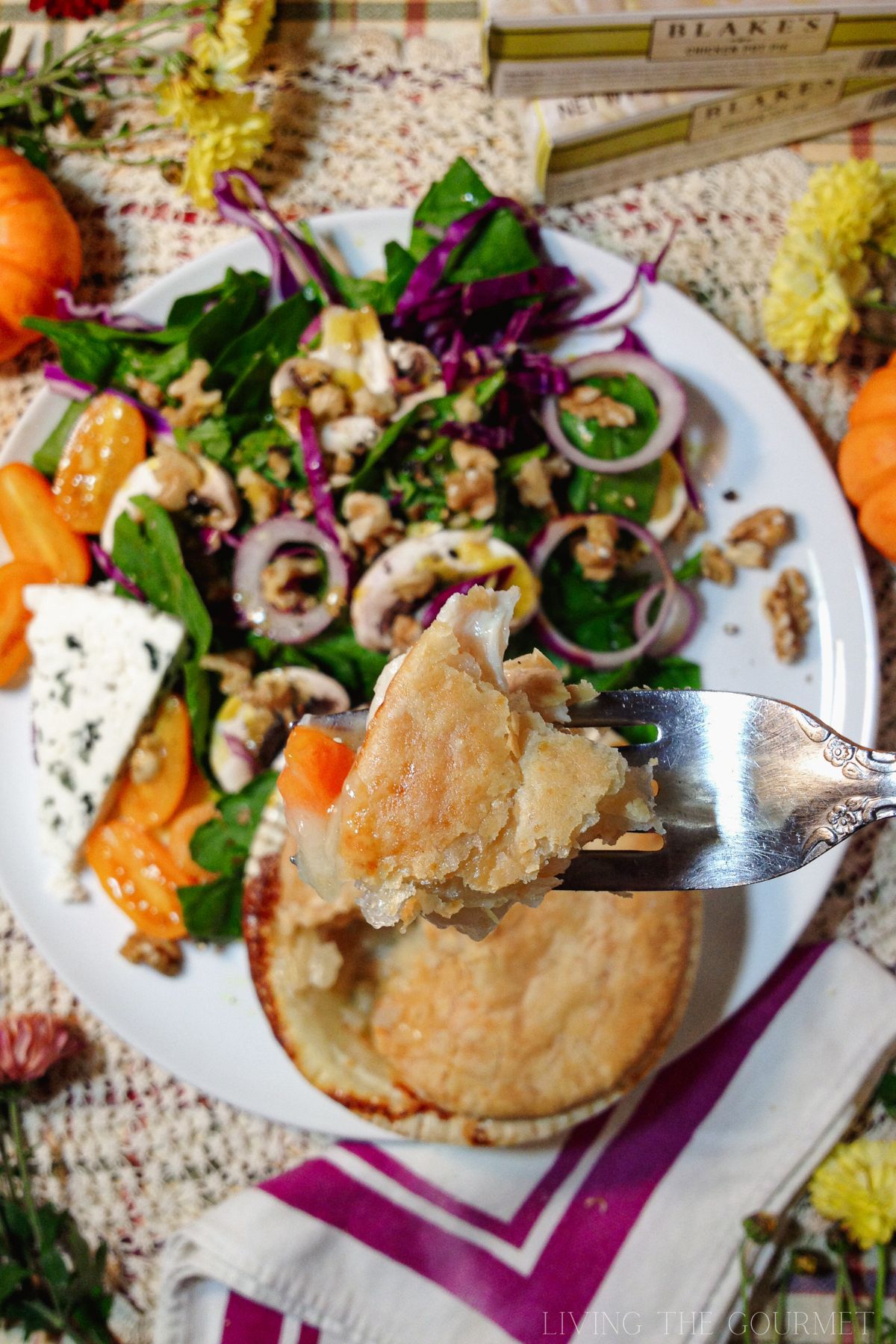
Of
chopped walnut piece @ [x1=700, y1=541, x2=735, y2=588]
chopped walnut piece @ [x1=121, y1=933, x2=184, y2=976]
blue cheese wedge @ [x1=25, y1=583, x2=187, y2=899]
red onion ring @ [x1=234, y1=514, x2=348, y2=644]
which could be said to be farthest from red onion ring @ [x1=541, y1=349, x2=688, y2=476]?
chopped walnut piece @ [x1=121, y1=933, x2=184, y2=976]

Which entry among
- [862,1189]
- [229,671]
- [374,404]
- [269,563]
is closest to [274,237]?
[374,404]

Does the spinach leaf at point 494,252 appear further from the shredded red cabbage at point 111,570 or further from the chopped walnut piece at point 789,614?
the shredded red cabbage at point 111,570

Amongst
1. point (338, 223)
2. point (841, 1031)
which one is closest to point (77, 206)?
point (338, 223)

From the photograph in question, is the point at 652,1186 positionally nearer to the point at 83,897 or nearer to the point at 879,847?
the point at 879,847

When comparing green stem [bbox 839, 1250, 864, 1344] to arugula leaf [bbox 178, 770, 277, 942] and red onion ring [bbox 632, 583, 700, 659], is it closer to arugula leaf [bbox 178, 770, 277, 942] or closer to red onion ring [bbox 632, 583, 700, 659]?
red onion ring [bbox 632, 583, 700, 659]

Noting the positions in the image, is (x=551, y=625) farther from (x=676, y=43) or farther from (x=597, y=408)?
(x=676, y=43)

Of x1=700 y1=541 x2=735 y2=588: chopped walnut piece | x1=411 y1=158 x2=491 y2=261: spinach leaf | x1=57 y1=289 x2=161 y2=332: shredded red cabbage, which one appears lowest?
x1=700 y1=541 x2=735 y2=588: chopped walnut piece

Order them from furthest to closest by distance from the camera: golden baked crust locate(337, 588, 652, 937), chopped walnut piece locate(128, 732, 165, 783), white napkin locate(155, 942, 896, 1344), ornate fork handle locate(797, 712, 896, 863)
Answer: chopped walnut piece locate(128, 732, 165, 783) < white napkin locate(155, 942, 896, 1344) < ornate fork handle locate(797, 712, 896, 863) < golden baked crust locate(337, 588, 652, 937)
